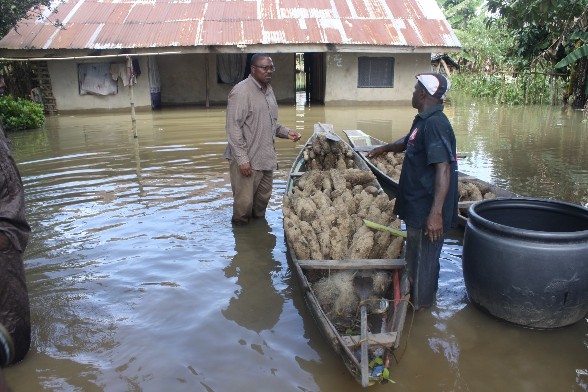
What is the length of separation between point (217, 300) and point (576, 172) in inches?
276

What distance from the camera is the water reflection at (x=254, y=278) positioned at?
388cm

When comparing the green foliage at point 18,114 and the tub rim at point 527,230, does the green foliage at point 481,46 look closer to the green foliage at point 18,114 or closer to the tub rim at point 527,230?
the green foliage at point 18,114

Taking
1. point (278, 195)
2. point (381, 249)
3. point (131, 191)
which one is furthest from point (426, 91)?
point (131, 191)

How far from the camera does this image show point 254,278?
4.57m

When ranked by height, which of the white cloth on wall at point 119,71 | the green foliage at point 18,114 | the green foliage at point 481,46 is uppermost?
the green foliage at point 481,46

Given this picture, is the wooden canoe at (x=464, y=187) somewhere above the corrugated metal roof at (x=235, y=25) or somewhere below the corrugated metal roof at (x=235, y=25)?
below

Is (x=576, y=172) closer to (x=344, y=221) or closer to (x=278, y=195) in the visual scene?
(x=278, y=195)

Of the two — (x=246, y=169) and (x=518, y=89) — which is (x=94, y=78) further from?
(x=518, y=89)

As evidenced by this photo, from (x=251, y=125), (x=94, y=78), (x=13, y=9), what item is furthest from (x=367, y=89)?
(x=251, y=125)

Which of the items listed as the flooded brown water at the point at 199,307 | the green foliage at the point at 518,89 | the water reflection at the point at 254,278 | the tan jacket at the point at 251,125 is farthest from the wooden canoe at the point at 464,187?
the green foliage at the point at 518,89

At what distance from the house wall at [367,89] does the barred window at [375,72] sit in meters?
0.15

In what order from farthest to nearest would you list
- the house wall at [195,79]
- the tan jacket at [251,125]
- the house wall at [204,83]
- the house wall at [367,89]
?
the house wall at [195,79]
the house wall at [367,89]
the house wall at [204,83]
the tan jacket at [251,125]

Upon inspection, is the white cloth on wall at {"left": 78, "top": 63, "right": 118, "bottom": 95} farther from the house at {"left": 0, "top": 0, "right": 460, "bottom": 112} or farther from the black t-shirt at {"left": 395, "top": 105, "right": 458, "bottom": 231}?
the black t-shirt at {"left": 395, "top": 105, "right": 458, "bottom": 231}

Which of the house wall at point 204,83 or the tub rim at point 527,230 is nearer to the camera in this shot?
the tub rim at point 527,230
